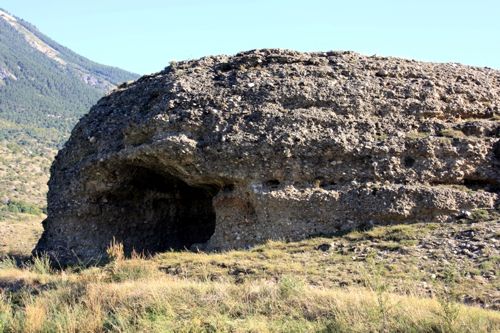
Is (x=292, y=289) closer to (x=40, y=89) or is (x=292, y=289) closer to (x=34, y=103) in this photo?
(x=34, y=103)

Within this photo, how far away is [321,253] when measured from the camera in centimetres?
1210

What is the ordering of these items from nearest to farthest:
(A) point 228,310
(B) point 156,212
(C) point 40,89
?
(A) point 228,310
(B) point 156,212
(C) point 40,89

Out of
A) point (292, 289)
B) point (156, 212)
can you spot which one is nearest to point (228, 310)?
point (292, 289)

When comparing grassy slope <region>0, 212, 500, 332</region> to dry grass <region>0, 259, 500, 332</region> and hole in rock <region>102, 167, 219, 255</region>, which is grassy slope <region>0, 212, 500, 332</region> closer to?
dry grass <region>0, 259, 500, 332</region>

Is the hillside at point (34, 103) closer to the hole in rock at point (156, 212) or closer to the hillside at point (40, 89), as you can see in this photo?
the hillside at point (40, 89)

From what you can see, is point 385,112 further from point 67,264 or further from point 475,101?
point 67,264

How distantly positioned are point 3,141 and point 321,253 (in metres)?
73.0

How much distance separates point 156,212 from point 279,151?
195 inches

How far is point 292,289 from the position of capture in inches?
343

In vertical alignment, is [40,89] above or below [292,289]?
above

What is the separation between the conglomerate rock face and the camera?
1349 centimetres

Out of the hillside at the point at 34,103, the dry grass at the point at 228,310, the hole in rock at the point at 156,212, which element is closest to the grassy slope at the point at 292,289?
the dry grass at the point at 228,310

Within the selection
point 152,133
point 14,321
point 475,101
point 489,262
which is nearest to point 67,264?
point 152,133

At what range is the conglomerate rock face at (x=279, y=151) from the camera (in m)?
13.5
